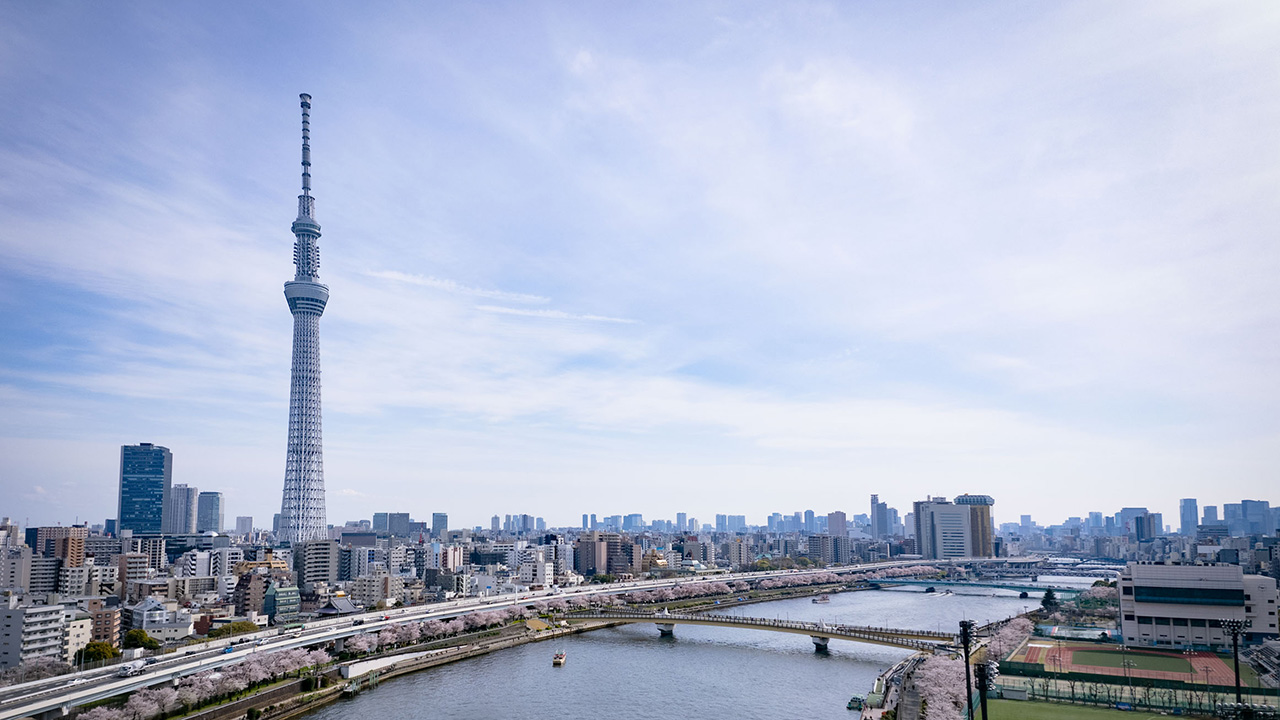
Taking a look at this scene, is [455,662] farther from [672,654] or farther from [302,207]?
[302,207]

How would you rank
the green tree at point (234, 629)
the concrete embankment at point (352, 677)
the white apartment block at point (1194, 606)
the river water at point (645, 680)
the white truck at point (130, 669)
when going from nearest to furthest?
the white truck at point (130, 669) → the concrete embankment at point (352, 677) → the river water at point (645, 680) → the white apartment block at point (1194, 606) → the green tree at point (234, 629)

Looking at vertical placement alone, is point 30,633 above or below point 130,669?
below

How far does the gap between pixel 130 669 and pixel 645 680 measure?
13.9 meters

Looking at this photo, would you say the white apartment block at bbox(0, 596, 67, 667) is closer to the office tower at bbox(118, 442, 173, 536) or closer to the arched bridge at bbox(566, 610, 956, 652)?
the arched bridge at bbox(566, 610, 956, 652)

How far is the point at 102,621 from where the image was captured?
96.9 feet

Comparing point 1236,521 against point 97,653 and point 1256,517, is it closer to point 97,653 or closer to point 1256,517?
point 1256,517

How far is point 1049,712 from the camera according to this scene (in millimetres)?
17766

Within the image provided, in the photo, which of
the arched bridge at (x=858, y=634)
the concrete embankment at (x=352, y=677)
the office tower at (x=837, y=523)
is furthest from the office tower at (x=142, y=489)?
the office tower at (x=837, y=523)

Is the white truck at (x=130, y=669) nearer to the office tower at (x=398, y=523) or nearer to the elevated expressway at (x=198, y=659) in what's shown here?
the elevated expressway at (x=198, y=659)

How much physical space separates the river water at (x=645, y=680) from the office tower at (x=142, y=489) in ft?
260

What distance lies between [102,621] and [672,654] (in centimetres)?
2109

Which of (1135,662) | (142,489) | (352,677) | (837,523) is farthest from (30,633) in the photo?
(837,523)

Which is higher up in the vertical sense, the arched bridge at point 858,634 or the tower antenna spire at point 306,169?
the tower antenna spire at point 306,169

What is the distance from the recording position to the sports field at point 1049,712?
17.3 metres
